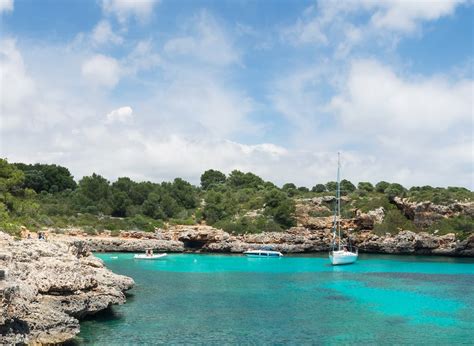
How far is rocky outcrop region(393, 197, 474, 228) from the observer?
2655 inches

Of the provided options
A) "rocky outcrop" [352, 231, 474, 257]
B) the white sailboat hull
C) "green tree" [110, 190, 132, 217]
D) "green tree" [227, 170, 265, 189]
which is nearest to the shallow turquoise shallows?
the white sailboat hull

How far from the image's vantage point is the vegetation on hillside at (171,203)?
72.4m

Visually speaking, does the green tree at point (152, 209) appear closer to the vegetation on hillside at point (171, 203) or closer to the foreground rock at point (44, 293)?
the vegetation on hillside at point (171, 203)

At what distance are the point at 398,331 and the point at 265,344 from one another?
6.89 m

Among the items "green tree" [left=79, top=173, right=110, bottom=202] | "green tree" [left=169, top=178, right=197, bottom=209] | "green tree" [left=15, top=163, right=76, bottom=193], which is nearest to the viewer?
"green tree" [left=79, top=173, right=110, bottom=202]

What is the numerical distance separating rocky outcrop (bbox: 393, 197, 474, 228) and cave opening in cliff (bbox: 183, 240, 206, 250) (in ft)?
98.0

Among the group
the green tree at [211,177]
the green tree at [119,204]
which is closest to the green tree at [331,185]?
the green tree at [211,177]

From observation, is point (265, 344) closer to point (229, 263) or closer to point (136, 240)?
point (229, 263)

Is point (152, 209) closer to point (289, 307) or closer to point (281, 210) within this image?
point (281, 210)

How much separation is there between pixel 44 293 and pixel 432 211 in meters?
59.8

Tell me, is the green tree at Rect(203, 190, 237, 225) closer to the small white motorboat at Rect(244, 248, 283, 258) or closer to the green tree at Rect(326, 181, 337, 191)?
the small white motorboat at Rect(244, 248, 283, 258)

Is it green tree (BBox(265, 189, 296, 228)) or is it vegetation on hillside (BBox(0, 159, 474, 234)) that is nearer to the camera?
vegetation on hillside (BBox(0, 159, 474, 234))

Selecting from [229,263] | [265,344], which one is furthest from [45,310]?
[229,263]

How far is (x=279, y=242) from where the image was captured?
70.1 metres
